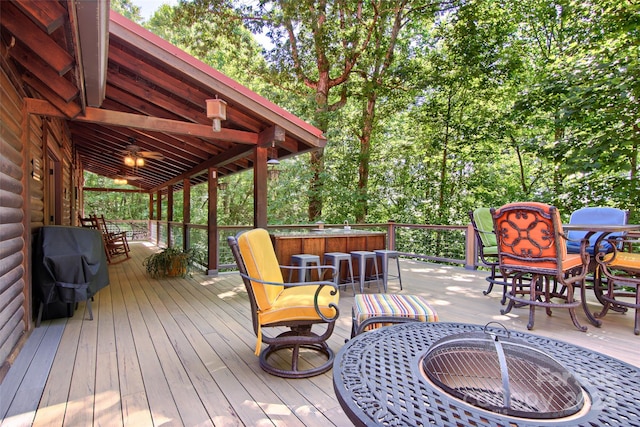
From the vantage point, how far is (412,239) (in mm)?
8641

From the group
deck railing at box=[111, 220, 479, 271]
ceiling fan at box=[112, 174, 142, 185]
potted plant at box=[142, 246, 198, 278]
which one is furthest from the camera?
ceiling fan at box=[112, 174, 142, 185]

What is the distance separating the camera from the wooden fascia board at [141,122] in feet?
11.2

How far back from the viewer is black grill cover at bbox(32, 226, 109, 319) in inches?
134

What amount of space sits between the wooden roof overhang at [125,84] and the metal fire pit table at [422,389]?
198cm

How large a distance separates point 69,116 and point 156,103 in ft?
2.96

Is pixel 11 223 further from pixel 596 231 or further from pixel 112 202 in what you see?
pixel 112 202

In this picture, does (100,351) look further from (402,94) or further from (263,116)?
(402,94)

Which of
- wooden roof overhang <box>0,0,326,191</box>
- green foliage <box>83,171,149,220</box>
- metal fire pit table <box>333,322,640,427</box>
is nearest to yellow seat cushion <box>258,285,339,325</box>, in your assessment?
metal fire pit table <box>333,322,640,427</box>

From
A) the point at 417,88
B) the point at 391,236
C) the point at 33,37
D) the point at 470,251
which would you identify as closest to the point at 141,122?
the point at 33,37

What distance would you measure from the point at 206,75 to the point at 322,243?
2693 millimetres

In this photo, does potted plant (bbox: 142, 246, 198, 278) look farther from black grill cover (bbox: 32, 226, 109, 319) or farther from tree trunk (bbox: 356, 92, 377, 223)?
tree trunk (bbox: 356, 92, 377, 223)

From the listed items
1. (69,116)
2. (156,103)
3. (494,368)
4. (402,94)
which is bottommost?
(494,368)

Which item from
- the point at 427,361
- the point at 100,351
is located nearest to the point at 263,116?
the point at 100,351

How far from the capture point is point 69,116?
3539 millimetres
